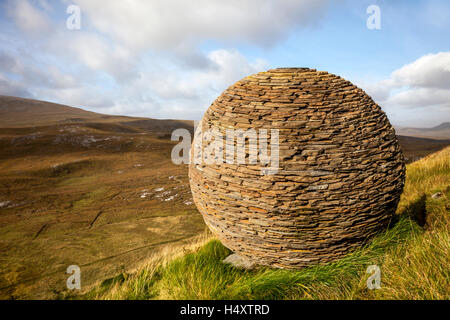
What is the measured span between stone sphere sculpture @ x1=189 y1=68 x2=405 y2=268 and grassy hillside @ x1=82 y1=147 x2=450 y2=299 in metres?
0.26

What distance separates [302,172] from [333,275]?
1.86m

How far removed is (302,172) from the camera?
370cm

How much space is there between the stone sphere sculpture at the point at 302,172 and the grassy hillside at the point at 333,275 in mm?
260

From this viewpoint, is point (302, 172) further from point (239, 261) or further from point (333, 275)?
point (239, 261)

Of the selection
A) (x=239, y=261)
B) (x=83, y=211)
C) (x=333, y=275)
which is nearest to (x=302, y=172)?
(x=333, y=275)

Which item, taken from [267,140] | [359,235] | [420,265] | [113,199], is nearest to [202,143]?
[267,140]

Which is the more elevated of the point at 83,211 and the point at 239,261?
the point at 239,261

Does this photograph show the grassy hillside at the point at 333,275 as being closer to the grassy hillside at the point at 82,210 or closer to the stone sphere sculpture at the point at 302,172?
the stone sphere sculpture at the point at 302,172

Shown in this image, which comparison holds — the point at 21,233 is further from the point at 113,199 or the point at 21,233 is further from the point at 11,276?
the point at 113,199

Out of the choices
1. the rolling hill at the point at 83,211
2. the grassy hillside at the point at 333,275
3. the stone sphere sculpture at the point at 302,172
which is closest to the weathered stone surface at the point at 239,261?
the grassy hillside at the point at 333,275

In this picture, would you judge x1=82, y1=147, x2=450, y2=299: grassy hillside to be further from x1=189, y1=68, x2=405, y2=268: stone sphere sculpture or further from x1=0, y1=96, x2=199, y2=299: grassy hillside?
x1=0, y1=96, x2=199, y2=299: grassy hillside

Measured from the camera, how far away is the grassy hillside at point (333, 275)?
10.5ft

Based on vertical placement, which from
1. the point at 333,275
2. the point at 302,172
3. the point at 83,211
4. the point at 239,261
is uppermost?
the point at 302,172

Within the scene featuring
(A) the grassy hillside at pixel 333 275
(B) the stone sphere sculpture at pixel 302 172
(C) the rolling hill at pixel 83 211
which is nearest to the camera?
(A) the grassy hillside at pixel 333 275
